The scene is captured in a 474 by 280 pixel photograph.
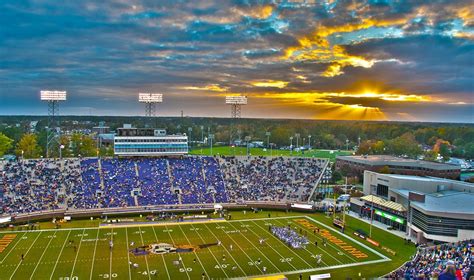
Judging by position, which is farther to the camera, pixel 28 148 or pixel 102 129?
pixel 102 129

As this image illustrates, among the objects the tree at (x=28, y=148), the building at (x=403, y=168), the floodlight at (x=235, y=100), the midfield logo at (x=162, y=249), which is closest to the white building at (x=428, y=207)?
the midfield logo at (x=162, y=249)

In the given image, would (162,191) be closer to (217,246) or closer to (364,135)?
(217,246)

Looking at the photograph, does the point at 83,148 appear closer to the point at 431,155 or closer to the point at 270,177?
the point at 270,177

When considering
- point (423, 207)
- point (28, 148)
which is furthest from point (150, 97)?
point (423, 207)

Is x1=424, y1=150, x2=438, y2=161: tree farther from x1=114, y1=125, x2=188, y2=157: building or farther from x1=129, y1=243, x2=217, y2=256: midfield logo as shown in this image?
x1=129, y1=243, x2=217, y2=256: midfield logo

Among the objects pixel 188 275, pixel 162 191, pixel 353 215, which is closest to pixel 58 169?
pixel 162 191
